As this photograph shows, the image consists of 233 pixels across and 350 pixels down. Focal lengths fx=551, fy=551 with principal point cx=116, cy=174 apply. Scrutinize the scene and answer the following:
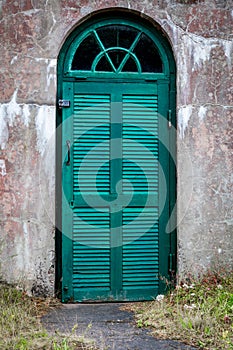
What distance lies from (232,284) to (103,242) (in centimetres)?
130

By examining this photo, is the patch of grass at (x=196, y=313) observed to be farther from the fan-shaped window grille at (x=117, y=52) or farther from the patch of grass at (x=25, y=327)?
the fan-shaped window grille at (x=117, y=52)

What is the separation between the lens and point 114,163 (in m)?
5.42

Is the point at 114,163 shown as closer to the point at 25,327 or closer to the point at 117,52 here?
the point at 117,52

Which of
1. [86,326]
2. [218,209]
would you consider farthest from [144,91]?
[86,326]

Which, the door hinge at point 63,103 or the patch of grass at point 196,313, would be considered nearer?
the patch of grass at point 196,313

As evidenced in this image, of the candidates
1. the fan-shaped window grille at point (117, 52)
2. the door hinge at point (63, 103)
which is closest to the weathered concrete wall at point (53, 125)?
the door hinge at point (63, 103)

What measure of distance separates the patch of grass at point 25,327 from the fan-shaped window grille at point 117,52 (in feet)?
7.47

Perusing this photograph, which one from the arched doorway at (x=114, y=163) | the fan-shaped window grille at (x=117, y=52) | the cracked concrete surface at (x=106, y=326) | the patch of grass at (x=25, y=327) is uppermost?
the fan-shaped window grille at (x=117, y=52)

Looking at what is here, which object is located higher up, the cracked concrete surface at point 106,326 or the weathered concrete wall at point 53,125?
the weathered concrete wall at point 53,125

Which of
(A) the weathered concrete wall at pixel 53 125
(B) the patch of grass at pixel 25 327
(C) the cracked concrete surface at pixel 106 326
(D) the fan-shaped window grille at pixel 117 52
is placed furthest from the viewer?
(D) the fan-shaped window grille at pixel 117 52

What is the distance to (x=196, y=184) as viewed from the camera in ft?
18.0

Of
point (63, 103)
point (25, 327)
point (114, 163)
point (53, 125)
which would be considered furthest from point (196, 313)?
point (63, 103)

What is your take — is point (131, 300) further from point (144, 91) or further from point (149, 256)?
point (144, 91)

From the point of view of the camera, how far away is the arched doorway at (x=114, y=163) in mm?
5379
